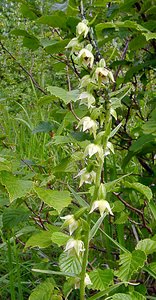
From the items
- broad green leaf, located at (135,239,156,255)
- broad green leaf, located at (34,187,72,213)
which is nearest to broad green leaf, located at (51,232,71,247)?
broad green leaf, located at (34,187,72,213)

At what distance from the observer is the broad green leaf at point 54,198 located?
1.33 metres

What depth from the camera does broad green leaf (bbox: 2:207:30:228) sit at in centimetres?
168

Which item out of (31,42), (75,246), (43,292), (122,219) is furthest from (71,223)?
(31,42)

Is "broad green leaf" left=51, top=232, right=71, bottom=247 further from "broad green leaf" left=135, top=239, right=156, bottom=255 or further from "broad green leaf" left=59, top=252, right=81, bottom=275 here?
"broad green leaf" left=135, top=239, right=156, bottom=255

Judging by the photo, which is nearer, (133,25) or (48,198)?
(48,198)

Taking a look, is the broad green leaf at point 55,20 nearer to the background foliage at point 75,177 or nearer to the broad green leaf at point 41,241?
the background foliage at point 75,177

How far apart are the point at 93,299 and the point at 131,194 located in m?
0.81

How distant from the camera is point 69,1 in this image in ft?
5.52

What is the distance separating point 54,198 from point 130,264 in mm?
298

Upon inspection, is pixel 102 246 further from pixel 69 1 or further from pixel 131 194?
pixel 69 1

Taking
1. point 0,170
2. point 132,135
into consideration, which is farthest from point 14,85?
point 0,170

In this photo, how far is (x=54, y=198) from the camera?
4.50 ft

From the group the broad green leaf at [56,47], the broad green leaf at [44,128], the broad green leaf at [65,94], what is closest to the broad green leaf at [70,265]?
the broad green leaf at [65,94]

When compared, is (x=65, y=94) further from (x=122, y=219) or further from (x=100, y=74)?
(x=122, y=219)
